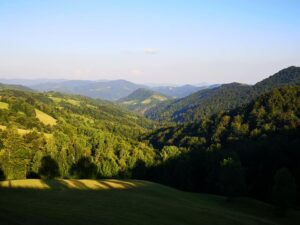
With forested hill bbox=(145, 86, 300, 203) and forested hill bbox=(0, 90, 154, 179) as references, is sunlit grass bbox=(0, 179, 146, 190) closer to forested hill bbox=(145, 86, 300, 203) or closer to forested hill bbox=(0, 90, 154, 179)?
forested hill bbox=(145, 86, 300, 203)

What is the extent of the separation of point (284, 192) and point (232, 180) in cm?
1335

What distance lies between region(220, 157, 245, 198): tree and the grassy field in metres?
5.40

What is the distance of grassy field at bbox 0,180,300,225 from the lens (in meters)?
35.2

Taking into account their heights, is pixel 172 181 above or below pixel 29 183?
below

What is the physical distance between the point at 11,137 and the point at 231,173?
56.7m

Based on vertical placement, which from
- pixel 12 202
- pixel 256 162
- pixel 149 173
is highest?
pixel 12 202

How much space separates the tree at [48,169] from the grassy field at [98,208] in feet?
102

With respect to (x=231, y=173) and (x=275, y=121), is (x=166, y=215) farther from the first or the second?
(x=275, y=121)

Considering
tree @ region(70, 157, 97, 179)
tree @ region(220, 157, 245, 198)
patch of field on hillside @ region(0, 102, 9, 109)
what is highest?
patch of field on hillside @ region(0, 102, 9, 109)

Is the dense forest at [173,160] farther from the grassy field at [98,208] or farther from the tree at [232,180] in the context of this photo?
the grassy field at [98,208]

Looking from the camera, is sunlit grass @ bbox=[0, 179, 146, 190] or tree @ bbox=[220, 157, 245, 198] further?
tree @ bbox=[220, 157, 245, 198]

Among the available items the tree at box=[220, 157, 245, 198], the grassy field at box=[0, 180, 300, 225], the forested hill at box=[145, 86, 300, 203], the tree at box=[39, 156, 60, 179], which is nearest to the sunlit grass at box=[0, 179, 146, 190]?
the grassy field at box=[0, 180, 300, 225]

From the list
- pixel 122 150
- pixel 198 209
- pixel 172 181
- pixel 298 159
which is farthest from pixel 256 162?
pixel 198 209

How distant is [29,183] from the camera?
5738 centimetres
